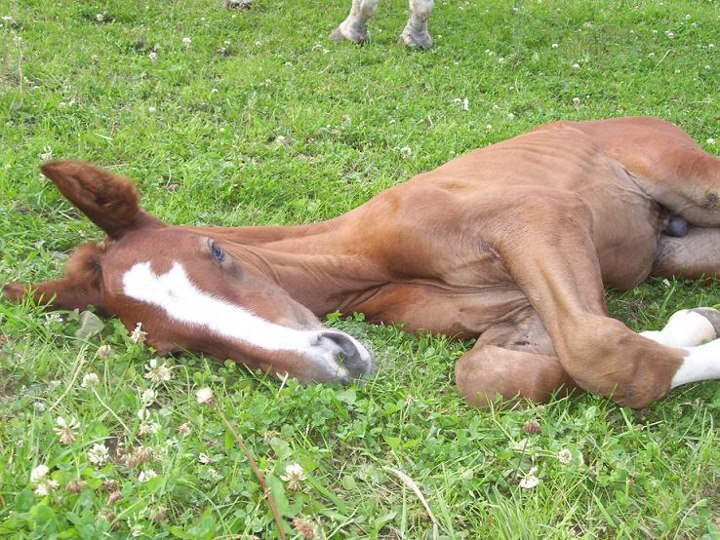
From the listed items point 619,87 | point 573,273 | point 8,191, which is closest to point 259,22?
point 619,87

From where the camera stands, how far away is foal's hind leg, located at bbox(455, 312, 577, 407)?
335 centimetres

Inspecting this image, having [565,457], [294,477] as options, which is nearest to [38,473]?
[294,477]

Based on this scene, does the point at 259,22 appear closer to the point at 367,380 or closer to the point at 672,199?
the point at 672,199

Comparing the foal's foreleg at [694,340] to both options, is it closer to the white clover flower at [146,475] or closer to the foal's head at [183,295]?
the foal's head at [183,295]

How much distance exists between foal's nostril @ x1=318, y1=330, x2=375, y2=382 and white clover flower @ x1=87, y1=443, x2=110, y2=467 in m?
0.98

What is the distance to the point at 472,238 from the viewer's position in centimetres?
391

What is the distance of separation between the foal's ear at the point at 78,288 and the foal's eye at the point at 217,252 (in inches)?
23.7

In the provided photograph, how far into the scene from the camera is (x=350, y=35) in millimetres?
8742

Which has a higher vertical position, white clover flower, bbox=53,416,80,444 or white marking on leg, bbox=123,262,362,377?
white marking on leg, bbox=123,262,362,377

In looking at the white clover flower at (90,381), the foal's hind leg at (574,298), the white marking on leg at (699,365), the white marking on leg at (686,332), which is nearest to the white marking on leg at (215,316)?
the white clover flower at (90,381)

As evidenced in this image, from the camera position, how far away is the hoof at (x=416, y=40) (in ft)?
28.6

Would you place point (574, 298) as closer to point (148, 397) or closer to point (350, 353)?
point (350, 353)

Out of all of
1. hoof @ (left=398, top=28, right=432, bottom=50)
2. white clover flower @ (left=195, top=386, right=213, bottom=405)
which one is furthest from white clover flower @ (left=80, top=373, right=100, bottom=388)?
hoof @ (left=398, top=28, right=432, bottom=50)

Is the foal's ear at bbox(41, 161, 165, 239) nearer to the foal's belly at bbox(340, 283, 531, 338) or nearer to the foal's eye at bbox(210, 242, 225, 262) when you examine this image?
the foal's eye at bbox(210, 242, 225, 262)
